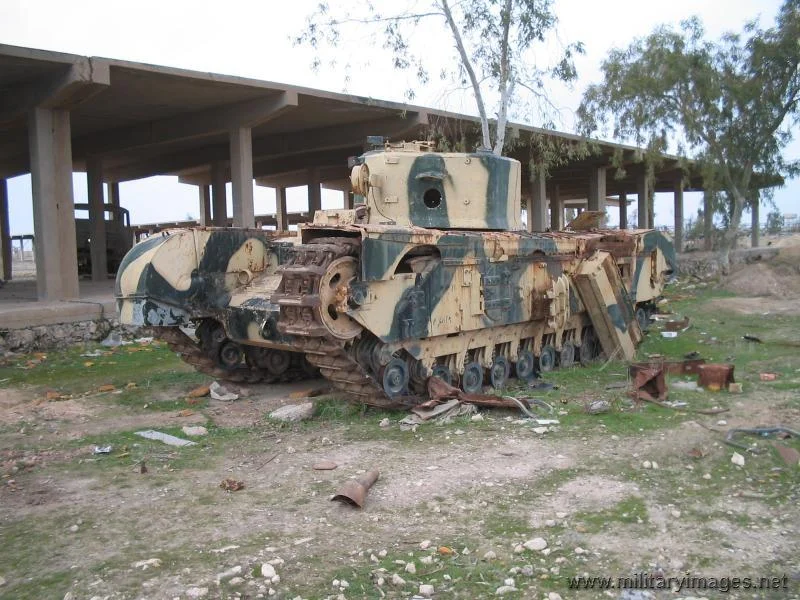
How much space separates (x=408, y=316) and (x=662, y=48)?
1944 cm

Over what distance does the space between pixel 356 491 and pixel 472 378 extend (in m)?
4.11

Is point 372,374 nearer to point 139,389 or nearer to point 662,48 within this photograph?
point 139,389

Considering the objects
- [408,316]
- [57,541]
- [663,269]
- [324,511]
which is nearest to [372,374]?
[408,316]

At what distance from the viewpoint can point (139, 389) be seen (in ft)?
32.4

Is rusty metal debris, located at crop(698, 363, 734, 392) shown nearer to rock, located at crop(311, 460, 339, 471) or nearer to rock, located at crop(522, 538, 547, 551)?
rock, located at crop(311, 460, 339, 471)

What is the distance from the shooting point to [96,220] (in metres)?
23.2

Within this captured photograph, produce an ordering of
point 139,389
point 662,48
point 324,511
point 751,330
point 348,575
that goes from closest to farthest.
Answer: point 348,575, point 324,511, point 139,389, point 751,330, point 662,48

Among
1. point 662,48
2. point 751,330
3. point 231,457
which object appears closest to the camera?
point 231,457

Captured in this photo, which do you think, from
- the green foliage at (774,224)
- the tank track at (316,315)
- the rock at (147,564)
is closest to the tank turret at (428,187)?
the tank track at (316,315)

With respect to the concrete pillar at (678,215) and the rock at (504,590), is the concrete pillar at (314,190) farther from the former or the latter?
the rock at (504,590)

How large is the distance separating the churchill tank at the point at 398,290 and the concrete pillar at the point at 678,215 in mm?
25995

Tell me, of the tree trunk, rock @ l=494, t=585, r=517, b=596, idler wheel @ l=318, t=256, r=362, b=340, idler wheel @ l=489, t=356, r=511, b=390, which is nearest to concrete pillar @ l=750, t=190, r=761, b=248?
the tree trunk

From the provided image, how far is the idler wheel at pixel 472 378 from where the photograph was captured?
358 inches

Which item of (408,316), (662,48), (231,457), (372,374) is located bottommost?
(231,457)
